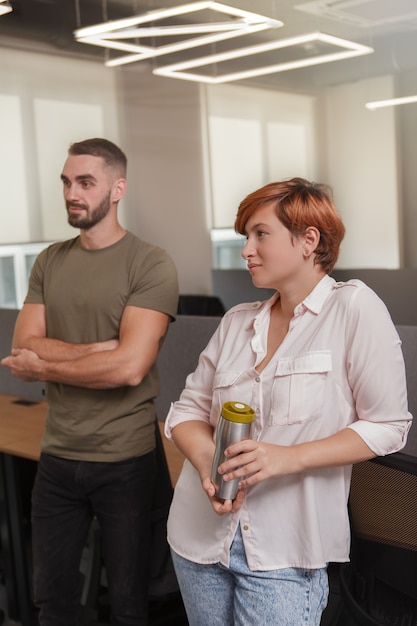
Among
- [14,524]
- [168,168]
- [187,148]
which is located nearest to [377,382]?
[14,524]

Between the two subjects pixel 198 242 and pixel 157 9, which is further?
pixel 198 242

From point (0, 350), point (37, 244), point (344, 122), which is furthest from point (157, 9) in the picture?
point (0, 350)

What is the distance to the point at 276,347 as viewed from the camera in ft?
4.17

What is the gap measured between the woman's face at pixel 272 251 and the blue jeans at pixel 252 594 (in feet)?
1.38

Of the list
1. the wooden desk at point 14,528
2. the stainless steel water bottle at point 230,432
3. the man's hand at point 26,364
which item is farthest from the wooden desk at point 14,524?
the stainless steel water bottle at point 230,432

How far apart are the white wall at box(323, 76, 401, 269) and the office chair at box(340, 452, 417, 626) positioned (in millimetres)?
2995

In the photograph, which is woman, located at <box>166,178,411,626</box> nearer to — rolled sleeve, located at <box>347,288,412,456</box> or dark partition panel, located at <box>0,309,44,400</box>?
rolled sleeve, located at <box>347,288,412,456</box>

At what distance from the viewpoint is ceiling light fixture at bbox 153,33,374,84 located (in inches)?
158

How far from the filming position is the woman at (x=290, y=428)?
114 centimetres

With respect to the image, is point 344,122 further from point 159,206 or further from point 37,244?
point 37,244

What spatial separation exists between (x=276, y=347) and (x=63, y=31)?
3.92 metres

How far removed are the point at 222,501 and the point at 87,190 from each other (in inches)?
40.9

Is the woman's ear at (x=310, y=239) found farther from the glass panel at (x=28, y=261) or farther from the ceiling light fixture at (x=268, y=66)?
the glass panel at (x=28, y=261)

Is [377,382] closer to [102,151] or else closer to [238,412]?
[238,412]
